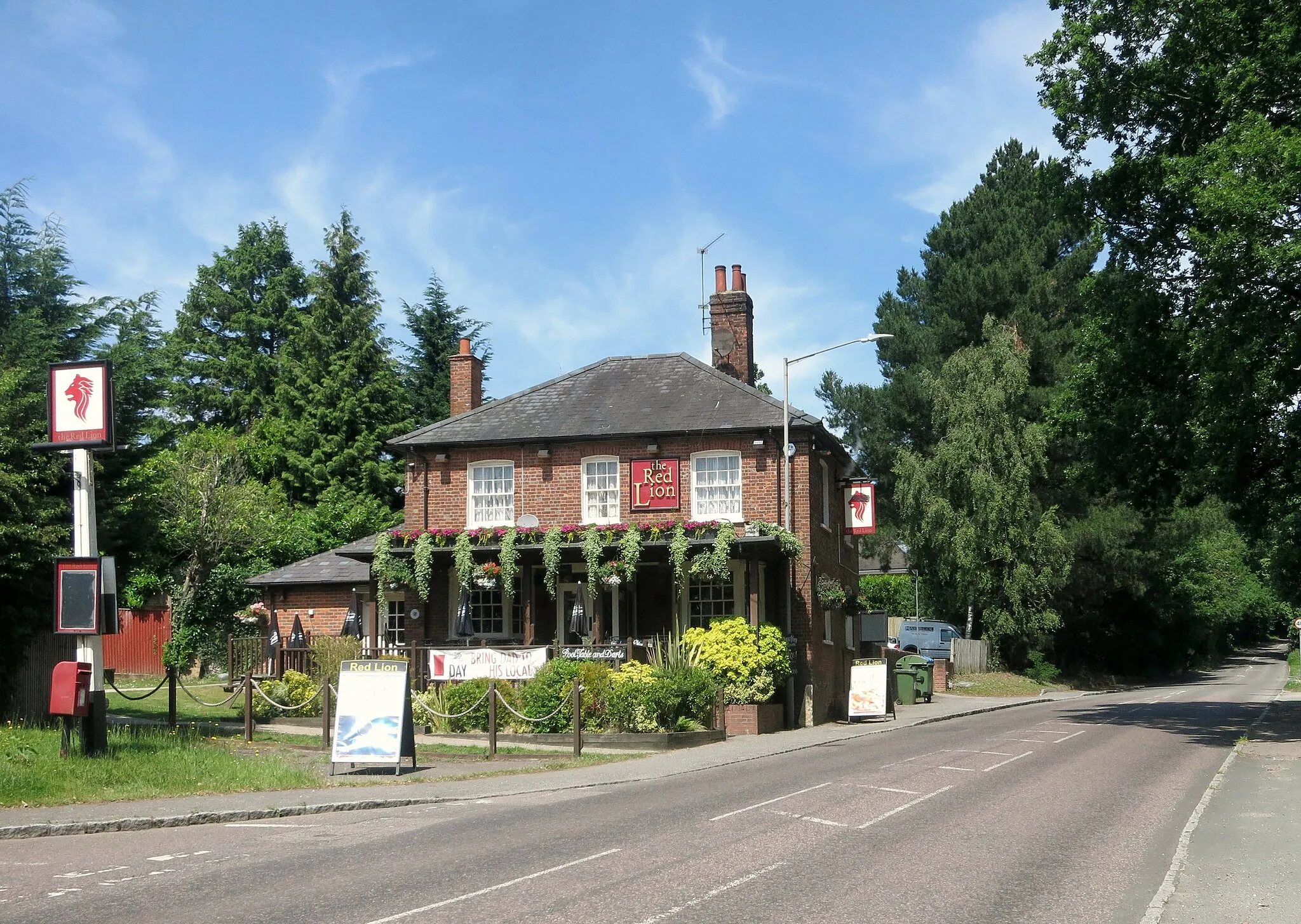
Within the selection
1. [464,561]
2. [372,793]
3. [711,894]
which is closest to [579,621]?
[464,561]

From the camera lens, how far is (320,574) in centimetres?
3797

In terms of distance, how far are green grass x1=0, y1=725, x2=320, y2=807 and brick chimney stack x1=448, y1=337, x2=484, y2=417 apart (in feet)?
58.1

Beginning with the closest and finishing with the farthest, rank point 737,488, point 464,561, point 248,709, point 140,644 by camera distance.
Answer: point 248,709
point 464,561
point 737,488
point 140,644

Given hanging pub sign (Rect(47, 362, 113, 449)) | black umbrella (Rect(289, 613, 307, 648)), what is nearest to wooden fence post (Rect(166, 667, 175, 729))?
black umbrella (Rect(289, 613, 307, 648))

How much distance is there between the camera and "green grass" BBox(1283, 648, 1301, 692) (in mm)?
46309

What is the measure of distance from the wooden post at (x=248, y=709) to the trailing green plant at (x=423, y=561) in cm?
815

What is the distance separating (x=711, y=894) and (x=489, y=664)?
16.7 m

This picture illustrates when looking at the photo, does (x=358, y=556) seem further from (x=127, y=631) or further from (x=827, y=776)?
(x=827, y=776)

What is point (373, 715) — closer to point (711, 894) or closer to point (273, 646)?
point (711, 894)

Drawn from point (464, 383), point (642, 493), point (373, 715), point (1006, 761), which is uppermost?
point (464, 383)

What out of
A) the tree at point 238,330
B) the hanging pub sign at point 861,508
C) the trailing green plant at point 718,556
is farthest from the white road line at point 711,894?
the tree at point 238,330

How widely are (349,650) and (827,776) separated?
41.9ft

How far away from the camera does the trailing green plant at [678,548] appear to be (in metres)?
27.5

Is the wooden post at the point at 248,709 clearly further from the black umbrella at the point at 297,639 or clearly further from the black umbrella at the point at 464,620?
the black umbrella at the point at 464,620
